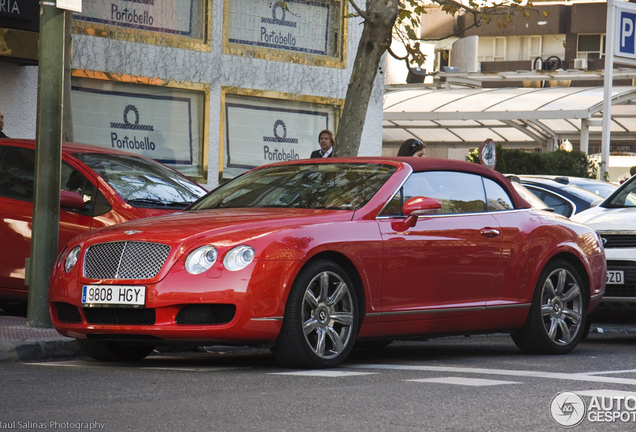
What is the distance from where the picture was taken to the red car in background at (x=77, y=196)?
10.3 metres

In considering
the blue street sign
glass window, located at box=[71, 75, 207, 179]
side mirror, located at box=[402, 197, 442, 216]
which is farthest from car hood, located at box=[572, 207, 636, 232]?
the blue street sign

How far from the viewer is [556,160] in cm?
2944

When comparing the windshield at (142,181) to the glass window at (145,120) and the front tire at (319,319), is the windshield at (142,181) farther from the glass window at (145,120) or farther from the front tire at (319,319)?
the glass window at (145,120)

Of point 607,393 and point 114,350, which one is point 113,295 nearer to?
point 114,350

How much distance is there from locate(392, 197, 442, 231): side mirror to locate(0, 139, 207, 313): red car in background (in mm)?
2803

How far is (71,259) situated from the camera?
7.97m

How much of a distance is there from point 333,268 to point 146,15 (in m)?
10.4

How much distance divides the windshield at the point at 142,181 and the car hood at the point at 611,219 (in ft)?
12.0

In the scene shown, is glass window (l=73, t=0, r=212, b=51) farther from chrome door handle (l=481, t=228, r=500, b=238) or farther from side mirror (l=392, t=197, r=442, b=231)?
side mirror (l=392, t=197, r=442, b=231)

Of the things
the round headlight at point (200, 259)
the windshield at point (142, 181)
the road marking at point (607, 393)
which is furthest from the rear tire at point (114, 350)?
the road marking at point (607, 393)

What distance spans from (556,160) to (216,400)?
24.3 meters

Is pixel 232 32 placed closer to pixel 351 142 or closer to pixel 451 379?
pixel 351 142

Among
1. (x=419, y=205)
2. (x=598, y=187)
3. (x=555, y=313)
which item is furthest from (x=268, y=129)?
(x=419, y=205)

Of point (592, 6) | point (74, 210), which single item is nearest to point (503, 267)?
point (74, 210)
